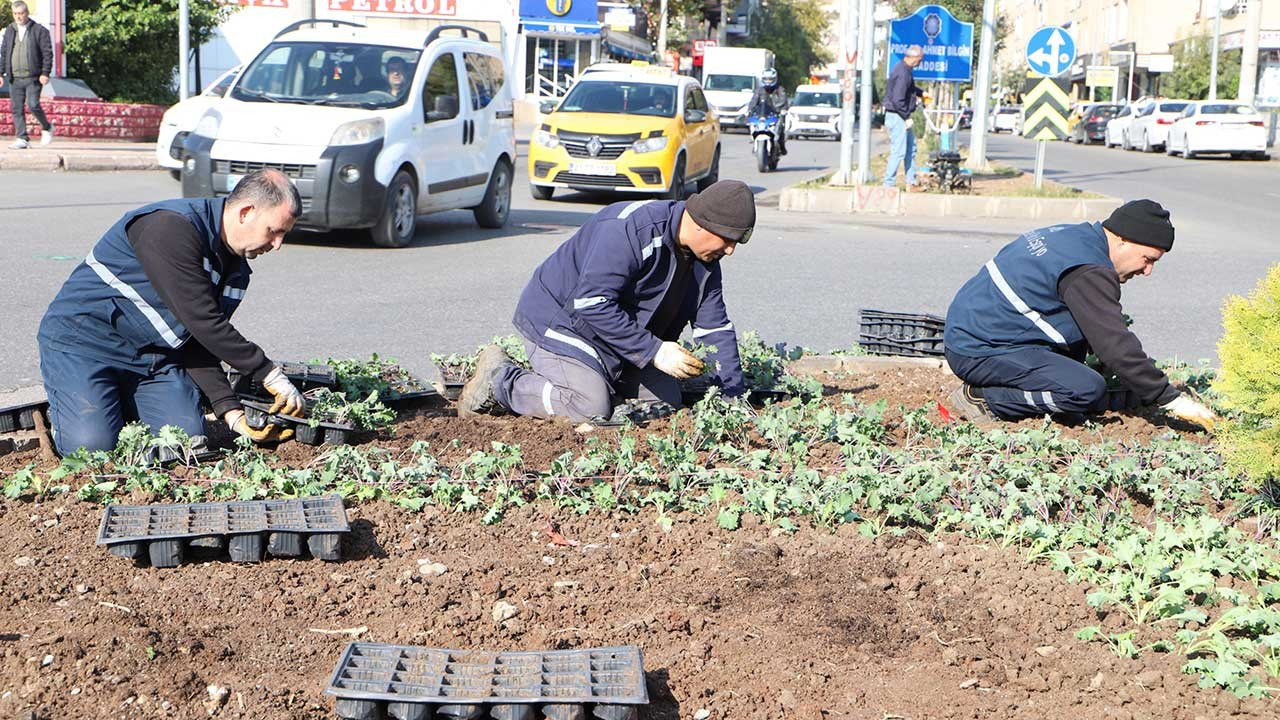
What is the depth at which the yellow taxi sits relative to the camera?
17484mm

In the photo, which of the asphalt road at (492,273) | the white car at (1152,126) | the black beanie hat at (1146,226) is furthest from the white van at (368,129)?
the white car at (1152,126)

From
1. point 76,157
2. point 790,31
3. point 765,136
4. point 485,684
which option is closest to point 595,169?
point 76,157

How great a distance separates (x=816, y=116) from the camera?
42844 millimetres

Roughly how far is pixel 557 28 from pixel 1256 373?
48.1m

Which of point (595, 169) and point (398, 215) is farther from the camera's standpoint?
point (595, 169)

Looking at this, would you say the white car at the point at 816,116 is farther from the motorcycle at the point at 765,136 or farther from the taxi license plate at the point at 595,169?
the taxi license plate at the point at 595,169

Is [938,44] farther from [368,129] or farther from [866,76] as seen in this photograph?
[368,129]

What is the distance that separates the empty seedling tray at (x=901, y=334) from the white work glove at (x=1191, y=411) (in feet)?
6.54

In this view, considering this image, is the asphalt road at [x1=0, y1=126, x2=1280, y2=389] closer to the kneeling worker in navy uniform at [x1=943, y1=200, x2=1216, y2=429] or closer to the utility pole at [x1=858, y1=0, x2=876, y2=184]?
the kneeling worker in navy uniform at [x1=943, y1=200, x2=1216, y2=429]

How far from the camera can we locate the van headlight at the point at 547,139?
17656 mm

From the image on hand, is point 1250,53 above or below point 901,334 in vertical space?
above

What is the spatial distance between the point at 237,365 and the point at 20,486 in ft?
2.94

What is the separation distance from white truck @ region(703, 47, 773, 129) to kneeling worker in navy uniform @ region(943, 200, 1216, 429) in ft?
127

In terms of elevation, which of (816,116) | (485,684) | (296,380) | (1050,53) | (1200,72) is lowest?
(485,684)
